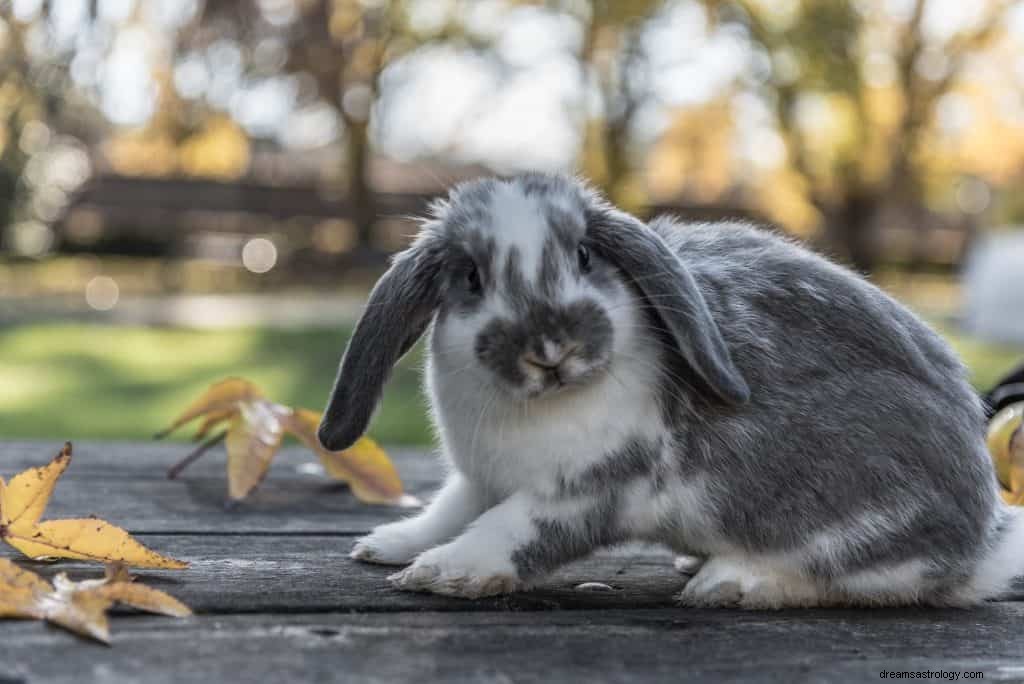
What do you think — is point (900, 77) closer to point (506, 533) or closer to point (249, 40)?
point (249, 40)

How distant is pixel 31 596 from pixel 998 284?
33.5 ft

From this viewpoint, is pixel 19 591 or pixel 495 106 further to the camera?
pixel 495 106

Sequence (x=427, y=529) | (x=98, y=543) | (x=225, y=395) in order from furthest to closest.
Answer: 1. (x=225, y=395)
2. (x=427, y=529)
3. (x=98, y=543)

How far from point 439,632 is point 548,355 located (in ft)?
1.33

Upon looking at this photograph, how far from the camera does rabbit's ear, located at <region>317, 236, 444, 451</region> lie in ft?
5.90

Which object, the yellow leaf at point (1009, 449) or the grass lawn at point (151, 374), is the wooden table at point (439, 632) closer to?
the yellow leaf at point (1009, 449)

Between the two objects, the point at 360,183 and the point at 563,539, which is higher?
the point at 360,183

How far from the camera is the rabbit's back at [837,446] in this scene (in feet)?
5.95

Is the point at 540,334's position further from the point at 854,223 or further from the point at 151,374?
the point at 854,223

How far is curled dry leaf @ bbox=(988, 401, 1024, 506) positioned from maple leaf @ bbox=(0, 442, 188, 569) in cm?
163

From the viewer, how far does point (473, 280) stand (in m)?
1.84

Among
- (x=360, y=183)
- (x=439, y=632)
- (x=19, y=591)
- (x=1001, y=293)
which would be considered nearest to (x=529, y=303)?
(x=439, y=632)

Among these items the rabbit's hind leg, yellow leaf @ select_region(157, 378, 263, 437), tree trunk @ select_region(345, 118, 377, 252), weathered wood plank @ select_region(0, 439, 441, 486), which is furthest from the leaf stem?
tree trunk @ select_region(345, 118, 377, 252)

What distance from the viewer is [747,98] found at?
18094mm
